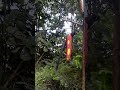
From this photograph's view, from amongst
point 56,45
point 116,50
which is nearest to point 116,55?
point 116,50

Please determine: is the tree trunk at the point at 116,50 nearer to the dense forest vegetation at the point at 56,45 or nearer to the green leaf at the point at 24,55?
the dense forest vegetation at the point at 56,45

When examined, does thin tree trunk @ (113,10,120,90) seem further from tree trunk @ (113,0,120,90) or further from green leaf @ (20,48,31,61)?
green leaf @ (20,48,31,61)

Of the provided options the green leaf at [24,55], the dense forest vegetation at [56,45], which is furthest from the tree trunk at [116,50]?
the green leaf at [24,55]

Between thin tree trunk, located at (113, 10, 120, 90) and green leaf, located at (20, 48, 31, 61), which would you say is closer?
thin tree trunk, located at (113, 10, 120, 90)

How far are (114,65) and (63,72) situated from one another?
37cm

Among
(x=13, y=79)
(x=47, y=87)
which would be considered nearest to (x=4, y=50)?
(x=13, y=79)

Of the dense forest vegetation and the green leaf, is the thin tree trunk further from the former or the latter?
the green leaf

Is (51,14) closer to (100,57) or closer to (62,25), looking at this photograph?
(62,25)

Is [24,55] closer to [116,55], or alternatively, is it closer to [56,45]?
[56,45]

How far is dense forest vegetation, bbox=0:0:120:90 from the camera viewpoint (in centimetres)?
114

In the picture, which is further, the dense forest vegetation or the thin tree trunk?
the dense forest vegetation

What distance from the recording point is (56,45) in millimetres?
1342

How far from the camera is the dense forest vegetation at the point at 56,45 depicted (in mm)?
1137

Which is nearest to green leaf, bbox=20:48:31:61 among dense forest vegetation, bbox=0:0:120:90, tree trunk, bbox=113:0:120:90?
dense forest vegetation, bbox=0:0:120:90
